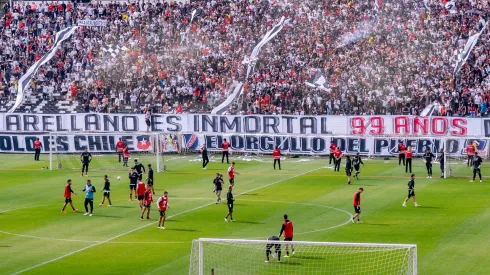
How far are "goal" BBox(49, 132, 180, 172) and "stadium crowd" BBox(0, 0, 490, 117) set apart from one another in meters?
5.45

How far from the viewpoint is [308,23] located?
75.5 m

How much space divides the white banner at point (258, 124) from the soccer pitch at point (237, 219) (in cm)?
514

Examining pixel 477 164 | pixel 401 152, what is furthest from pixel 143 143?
pixel 477 164

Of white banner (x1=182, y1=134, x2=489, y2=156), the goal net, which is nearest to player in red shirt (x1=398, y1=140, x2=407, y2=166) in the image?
the goal net

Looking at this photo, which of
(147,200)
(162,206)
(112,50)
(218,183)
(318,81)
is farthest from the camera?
(112,50)

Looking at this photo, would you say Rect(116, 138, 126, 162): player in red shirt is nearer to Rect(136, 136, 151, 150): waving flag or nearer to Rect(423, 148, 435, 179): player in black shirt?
Rect(136, 136, 151, 150): waving flag

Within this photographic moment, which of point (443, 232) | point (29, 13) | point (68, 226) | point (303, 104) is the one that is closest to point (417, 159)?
point (303, 104)

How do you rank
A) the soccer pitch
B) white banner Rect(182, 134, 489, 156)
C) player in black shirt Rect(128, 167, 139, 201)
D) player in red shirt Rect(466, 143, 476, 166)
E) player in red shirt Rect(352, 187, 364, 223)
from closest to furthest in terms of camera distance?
the soccer pitch < player in red shirt Rect(352, 187, 364, 223) < player in black shirt Rect(128, 167, 139, 201) < player in red shirt Rect(466, 143, 476, 166) < white banner Rect(182, 134, 489, 156)

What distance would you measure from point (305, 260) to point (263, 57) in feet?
135

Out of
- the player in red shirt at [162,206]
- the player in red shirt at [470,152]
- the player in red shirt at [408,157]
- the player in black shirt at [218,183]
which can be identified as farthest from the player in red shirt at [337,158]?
the player in red shirt at [162,206]

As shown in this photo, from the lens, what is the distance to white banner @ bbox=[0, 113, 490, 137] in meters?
63.5

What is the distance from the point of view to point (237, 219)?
4194cm

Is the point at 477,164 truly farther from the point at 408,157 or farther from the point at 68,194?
the point at 68,194

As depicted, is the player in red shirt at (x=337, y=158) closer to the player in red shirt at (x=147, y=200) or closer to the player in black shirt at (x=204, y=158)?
the player in black shirt at (x=204, y=158)
